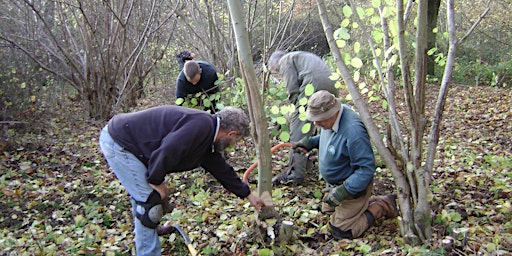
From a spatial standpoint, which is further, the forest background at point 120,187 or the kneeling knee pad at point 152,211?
the forest background at point 120,187

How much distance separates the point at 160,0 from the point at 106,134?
606cm

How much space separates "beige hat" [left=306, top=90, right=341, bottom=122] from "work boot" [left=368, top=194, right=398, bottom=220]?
919mm

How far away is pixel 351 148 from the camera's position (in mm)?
3043

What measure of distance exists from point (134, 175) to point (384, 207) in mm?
2066

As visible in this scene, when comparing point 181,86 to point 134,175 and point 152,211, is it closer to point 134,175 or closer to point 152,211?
point 134,175

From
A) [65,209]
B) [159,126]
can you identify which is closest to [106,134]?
[159,126]

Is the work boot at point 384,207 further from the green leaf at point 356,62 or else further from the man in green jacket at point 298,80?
the green leaf at point 356,62

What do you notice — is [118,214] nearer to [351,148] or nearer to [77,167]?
[77,167]

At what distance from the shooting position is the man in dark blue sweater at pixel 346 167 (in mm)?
3035

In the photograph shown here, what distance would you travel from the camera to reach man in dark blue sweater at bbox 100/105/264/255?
2.57m

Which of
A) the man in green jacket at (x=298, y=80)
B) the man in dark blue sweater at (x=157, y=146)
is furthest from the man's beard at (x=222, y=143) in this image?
the man in green jacket at (x=298, y=80)

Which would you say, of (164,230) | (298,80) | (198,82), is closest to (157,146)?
(164,230)

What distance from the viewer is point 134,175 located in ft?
9.21

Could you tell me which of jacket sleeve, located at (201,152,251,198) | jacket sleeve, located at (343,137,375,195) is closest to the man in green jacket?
jacket sleeve, located at (343,137,375,195)
